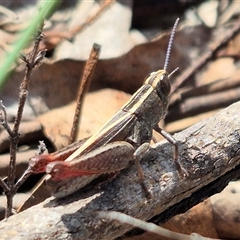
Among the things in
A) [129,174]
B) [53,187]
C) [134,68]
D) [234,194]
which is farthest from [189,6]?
[53,187]

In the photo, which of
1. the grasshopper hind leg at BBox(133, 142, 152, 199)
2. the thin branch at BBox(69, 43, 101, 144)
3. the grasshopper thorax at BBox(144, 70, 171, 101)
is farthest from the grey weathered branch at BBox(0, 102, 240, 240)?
the thin branch at BBox(69, 43, 101, 144)

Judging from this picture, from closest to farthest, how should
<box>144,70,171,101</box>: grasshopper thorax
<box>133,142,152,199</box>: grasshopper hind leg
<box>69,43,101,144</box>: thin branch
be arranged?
1. <box>133,142,152,199</box>: grasshopper hind leg
2. <box>144,70,171,101</box>: grasshopper thorax
3. <box>69,43,101,144</box>: thin branch

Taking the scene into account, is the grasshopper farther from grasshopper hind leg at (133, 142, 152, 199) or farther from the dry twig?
the dry twig

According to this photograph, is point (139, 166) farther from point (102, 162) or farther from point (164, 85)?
point (164, 85)

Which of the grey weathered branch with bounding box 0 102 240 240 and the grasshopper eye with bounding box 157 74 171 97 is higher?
the grasshopper eye with bounding box 157 74 171 97

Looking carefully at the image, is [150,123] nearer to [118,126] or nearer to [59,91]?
[118,126]

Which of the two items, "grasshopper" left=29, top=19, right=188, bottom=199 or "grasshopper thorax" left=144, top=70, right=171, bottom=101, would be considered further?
"grasshopper thorax" left=144, top=70, right=171, bottom=101

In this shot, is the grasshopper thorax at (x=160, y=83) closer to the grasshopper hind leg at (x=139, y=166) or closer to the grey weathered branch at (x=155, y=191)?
the grey weathered branch at (x=155, y=191)
